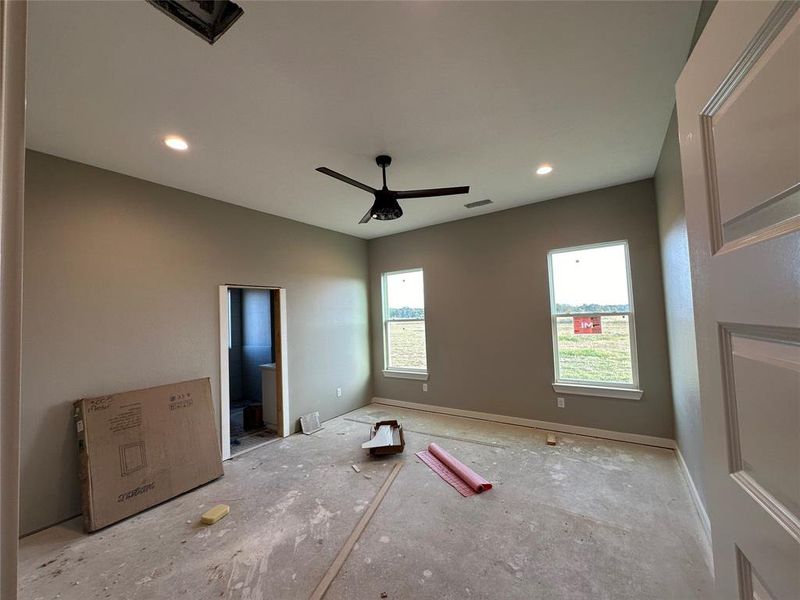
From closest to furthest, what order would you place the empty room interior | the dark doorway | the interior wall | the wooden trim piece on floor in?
the interior wall < the empty room interior < the wooden trim piece on floor < the dark doorway

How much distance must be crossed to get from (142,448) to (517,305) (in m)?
4.12

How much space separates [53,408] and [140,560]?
1.34 metres

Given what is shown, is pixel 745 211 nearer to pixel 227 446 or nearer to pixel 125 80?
pixel 125 80

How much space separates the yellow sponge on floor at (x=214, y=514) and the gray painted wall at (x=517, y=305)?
2.99 meters

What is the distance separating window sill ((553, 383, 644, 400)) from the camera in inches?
135

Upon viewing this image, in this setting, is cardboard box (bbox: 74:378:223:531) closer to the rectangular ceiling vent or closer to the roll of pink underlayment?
the roll of pink underlayment

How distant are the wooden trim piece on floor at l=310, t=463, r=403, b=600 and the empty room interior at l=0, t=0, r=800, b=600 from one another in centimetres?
2

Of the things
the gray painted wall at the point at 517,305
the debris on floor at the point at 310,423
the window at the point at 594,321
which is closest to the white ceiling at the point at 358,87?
the gray painted wall at the point at 517,305

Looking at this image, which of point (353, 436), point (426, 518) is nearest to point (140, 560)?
point (426, 518)

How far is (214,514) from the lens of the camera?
2.35m

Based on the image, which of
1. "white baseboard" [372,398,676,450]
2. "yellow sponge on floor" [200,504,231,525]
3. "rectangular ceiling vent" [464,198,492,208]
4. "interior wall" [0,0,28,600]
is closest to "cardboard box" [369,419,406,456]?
"white baseboard" [372,398,676,450]

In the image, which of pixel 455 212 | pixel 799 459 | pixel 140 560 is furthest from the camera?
pixel 455 212

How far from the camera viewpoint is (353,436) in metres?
3.90

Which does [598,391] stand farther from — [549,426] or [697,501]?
[697,501]
